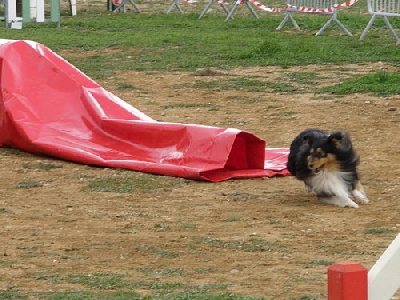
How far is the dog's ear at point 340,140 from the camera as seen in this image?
8.37 meters

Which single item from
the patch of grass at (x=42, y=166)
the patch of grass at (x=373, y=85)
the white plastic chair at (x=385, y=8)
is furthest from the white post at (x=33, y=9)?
the patch of grass at (x=42, y=166)

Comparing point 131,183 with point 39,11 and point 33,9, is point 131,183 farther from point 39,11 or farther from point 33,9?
point 33,9

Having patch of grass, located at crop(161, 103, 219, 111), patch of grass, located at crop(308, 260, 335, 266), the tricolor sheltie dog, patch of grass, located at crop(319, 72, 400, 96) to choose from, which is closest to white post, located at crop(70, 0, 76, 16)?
patch of grass, located at crop(319, 72, 400, 96)

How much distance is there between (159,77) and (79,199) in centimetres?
717

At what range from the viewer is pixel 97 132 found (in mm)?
10992

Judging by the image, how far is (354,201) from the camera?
8.60 metres

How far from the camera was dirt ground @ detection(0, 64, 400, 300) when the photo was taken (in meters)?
6.47

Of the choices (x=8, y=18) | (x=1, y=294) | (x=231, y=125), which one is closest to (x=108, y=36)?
(x=8, y=18)

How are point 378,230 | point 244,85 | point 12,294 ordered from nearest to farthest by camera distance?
1. point 12,294
2. point 378,230
3. point 244,85

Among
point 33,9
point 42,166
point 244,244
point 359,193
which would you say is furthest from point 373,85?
point 33,9

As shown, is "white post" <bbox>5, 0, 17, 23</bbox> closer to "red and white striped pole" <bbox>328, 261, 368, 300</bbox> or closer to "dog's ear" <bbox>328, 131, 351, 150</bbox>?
"dog's ear" <bbox>328, 131, 351, 150</bbox>

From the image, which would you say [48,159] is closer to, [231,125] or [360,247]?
[231,125]

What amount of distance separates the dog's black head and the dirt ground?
0.96ft

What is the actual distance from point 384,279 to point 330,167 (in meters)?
4.89
